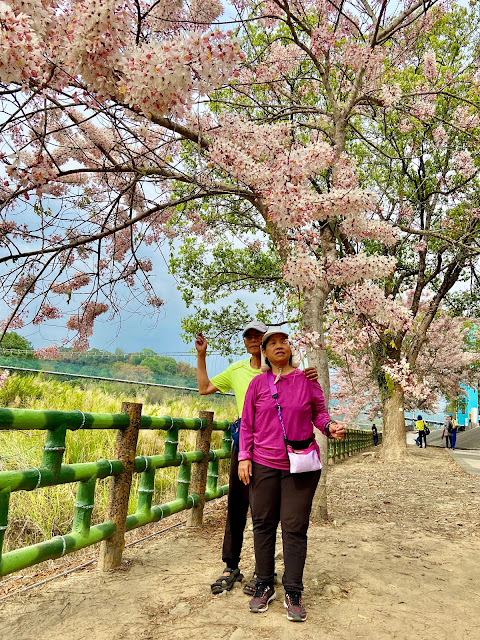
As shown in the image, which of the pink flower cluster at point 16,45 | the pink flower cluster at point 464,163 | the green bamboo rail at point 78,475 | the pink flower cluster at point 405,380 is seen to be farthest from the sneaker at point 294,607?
the pink flower cluster at point 464,163

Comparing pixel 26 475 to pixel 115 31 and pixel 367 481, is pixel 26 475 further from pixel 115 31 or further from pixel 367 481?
pixel 367 481

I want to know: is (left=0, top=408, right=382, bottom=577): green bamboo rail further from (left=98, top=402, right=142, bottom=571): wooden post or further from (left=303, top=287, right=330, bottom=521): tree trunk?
(left=303, top=287, right=330, bottom=521): tree trunk

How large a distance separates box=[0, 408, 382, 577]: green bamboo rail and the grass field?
1249mm

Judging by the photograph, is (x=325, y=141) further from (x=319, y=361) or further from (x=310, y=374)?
(x=310, y=374)

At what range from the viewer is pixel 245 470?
3359 millimetres

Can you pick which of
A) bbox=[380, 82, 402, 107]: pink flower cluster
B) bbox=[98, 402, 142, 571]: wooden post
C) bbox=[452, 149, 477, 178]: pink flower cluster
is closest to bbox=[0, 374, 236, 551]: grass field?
bbox=[98, 402, 142, 571]: wooden post

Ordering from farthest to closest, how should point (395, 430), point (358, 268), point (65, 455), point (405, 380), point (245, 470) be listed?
point (395, 430), point (405, 380), point (65, 455), point (358, 268), point (245, 470)

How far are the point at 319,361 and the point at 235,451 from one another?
276 centimetres

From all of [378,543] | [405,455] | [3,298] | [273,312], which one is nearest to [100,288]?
[3,298]

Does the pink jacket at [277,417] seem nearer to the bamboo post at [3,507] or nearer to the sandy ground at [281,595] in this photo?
the sandy ground at [281,595]

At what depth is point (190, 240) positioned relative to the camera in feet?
45.8

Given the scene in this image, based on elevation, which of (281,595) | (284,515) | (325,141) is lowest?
(281,595)

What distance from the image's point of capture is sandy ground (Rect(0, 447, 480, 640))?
2973mm

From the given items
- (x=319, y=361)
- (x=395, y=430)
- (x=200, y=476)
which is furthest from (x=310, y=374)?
(x=395, y=430)
